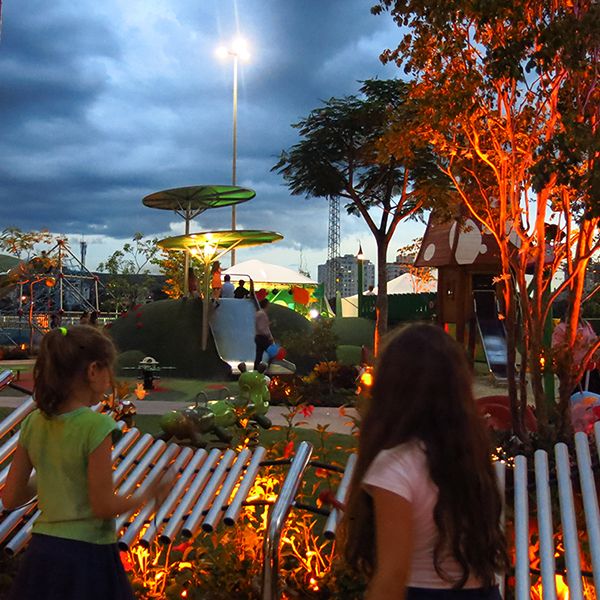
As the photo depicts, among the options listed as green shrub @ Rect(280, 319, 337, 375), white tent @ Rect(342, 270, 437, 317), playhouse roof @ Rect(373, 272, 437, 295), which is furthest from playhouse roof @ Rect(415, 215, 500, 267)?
playhouse roof @ Rect(373, 272, 437, 295)

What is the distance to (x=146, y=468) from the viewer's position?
3.30 metres

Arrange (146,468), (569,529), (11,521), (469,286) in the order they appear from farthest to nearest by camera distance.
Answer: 1. (469,286)
2. (146,468)
3. (11,521)
4. (569,529)

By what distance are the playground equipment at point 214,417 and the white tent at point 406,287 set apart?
20.2 meters

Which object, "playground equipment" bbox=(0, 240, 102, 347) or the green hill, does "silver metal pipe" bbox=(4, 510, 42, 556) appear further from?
"playground equipment" bbox=(0, 240, 102, 347)

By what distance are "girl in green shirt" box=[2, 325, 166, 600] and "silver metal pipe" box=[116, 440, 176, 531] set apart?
2.69ft

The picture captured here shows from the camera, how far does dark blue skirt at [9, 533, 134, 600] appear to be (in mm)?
2105

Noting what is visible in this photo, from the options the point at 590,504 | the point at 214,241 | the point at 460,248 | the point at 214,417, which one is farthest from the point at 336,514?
the point at 214,241

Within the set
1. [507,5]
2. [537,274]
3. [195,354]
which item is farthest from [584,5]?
[195,354]

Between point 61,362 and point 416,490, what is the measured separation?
1.16 metres

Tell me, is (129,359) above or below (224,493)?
below

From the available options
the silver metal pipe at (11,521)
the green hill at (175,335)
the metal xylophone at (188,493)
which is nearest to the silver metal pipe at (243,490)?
the metal xylophone at (188,493)

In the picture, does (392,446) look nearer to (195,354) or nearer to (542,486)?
(542,486)

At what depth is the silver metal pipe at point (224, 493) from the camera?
9.05ft

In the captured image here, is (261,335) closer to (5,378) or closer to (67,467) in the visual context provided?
(5,378)
